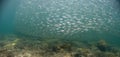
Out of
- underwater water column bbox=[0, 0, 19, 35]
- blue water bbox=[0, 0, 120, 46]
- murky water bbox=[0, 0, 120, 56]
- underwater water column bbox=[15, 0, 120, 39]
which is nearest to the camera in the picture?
murky water bbox=[0, 0, 120, 56]

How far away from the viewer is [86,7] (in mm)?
39031

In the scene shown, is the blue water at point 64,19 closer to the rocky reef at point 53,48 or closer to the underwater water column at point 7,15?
the underwater water column at point 7,15

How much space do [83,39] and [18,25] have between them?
991 cm

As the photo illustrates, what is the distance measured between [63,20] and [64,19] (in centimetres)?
41

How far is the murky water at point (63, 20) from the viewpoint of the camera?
29.3 m

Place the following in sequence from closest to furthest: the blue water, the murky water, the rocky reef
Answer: the rocky reef → the murky water → the blue water

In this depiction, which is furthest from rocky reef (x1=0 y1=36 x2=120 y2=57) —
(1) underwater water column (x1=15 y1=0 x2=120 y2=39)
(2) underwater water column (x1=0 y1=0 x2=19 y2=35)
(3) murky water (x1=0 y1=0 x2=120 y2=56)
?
(2) underwater water column (x1=0 y1=0 x2=19 y2=35)

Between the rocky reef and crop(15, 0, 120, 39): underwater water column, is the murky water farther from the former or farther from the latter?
the rocky reef

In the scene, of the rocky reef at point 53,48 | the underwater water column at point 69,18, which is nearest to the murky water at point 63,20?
the underwater water column at point 69,18

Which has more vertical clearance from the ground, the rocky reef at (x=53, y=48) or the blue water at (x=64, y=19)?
the blue water at (x=64, y=19)

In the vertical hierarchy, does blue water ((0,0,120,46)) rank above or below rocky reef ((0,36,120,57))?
above

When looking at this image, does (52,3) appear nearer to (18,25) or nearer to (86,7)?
(86,7)

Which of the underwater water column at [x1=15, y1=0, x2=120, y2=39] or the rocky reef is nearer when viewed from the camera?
the rocky reef

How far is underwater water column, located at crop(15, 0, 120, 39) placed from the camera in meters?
30.1
